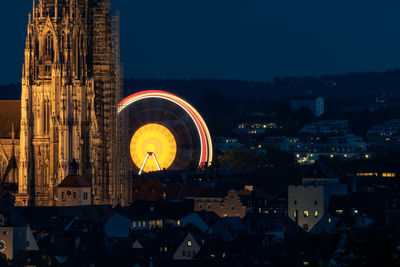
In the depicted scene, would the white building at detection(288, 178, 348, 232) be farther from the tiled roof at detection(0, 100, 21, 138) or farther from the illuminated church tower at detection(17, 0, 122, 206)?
the tiled roof at detection(0, 100, 21, 138)

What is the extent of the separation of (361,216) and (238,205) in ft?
119

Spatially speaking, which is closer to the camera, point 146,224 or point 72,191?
point 72,191

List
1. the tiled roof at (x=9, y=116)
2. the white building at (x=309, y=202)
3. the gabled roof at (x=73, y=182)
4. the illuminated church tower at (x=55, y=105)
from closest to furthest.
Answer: the gabled roof at (x=73, y=182) < the illuminated church tower at (x=55, y=105) < the white building at (x=309, y=202) < the tiled roof at (x=9, y=116)

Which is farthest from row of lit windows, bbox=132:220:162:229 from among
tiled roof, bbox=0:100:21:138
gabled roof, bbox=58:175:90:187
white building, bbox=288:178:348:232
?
tiled roof, bbox=0:100:21:138

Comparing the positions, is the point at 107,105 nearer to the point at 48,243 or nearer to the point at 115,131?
the point at 115,131

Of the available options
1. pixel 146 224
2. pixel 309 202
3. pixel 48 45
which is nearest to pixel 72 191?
pixel 146 224

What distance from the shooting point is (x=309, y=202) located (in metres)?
150

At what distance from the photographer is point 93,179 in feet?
479

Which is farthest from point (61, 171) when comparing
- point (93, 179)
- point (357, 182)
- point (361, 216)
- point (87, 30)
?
point (357, 182)

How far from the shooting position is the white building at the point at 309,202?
14750 centimetres

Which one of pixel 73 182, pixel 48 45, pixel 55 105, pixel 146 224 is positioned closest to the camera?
pixel 73 182

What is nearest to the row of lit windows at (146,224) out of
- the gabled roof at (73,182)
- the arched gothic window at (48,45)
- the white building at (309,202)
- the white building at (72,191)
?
the white building at (72,191)

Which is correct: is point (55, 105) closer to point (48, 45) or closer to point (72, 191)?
point (48, 45)

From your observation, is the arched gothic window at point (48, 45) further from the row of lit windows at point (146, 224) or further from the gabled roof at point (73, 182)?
the row of lit windows at point (146, 224)
